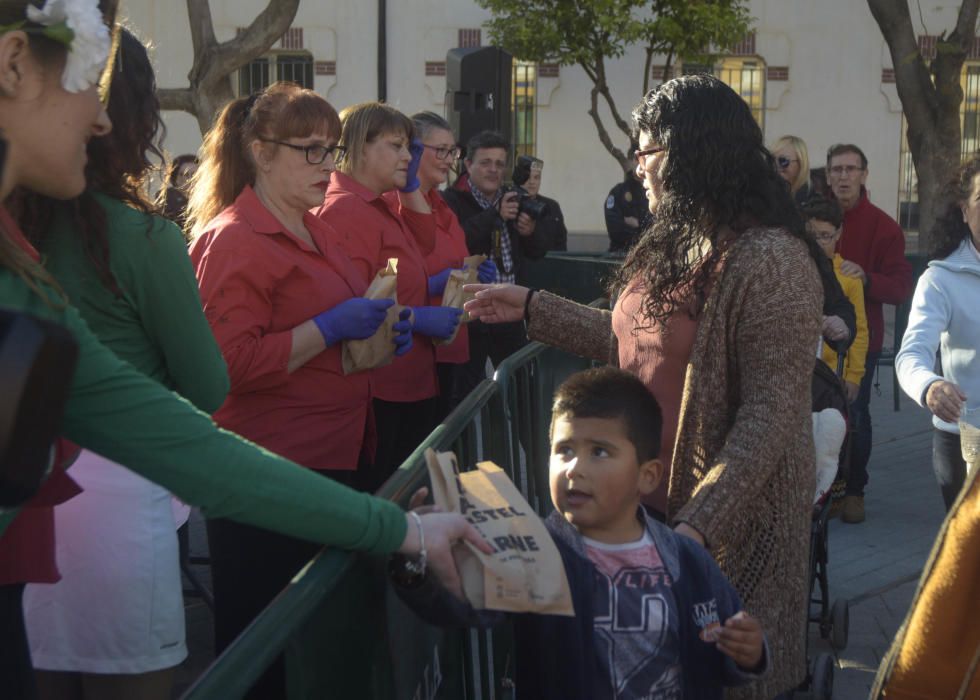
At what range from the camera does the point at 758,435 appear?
9.23 ft

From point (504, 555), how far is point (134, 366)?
0.99 meters

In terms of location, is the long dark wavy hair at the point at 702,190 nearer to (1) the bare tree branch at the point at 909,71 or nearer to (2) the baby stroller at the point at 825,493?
(2) the baby stroller at the point at 825,493

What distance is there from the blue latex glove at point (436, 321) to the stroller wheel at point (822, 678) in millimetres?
1850

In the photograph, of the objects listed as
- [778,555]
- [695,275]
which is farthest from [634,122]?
[778,555]

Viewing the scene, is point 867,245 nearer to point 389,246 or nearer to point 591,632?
point 389,246

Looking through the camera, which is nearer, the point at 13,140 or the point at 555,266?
the point at 13,140

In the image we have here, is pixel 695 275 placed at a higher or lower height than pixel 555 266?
higher

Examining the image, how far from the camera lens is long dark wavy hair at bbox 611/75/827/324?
9.80 ft

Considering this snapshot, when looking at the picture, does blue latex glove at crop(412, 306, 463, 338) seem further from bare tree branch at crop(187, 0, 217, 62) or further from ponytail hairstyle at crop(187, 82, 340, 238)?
bare tree branch at crop(187, 0, 217, 62)

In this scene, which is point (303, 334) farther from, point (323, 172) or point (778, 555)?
point (778, 555)

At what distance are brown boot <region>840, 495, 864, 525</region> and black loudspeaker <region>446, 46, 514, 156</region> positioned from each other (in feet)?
14.0

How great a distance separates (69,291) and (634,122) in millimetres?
1388

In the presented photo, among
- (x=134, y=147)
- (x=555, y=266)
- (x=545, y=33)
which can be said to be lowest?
(x=555, y=266)

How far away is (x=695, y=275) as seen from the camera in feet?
9.86
